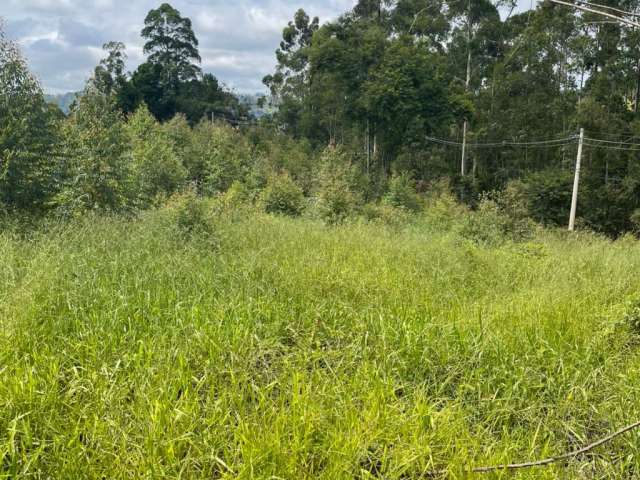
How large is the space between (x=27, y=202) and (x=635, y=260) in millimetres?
8832

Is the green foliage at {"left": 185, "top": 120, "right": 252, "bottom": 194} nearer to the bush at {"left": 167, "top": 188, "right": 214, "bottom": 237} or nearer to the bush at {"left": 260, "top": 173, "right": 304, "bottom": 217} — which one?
the bush at {"left": 260, "top": 173, "right": 304, "bottom": 217}

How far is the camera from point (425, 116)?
22828mm

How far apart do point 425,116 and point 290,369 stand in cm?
2214

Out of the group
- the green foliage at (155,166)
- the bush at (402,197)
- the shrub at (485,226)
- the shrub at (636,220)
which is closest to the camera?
the shrub at (485,226)

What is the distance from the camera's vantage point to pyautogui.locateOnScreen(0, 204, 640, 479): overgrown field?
201 centimetres

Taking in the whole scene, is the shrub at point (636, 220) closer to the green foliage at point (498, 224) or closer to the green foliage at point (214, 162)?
the green foliage at point (498, 224)

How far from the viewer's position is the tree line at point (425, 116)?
18.2 m

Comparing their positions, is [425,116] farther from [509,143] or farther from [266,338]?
[266,338]

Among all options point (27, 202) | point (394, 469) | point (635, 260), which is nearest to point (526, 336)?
point (394, 469)

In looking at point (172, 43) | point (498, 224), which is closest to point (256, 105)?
point (172, 43)

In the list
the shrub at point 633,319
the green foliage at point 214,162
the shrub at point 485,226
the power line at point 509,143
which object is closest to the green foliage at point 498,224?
the shrub at point 485,226

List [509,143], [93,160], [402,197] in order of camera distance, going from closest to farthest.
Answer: [93,160] → [402,197] → [509,143]

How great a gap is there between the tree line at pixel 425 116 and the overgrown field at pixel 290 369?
26.0ft

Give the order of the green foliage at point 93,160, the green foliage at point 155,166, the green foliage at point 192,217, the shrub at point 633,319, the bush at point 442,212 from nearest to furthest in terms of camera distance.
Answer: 1. the shrub at point 633,319
2. the green foliage at point 192,217
3. the green foliage at point 93,160
4. the green foliage at point 155,166
5. the bush at point 442,212
